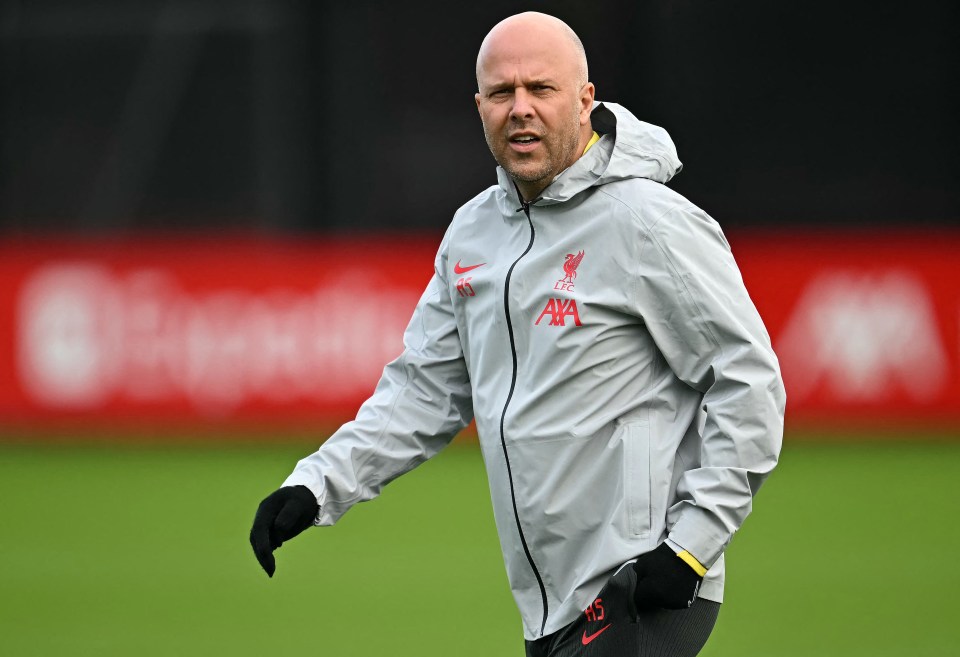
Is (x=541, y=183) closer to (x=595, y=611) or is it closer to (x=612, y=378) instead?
(x=612, y=378)

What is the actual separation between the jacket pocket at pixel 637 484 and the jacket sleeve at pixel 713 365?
67mm

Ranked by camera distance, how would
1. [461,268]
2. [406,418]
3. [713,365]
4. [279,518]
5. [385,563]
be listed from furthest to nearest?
1. [385,563]
2. [406,418]
3. [461,268]
4. [279,518]
5. [713,365]

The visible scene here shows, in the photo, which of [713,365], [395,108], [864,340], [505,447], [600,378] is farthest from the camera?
[395,108]

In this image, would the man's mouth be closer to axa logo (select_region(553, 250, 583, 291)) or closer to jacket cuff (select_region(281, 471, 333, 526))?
axa logo (select_region(553, 250, 583, 291))

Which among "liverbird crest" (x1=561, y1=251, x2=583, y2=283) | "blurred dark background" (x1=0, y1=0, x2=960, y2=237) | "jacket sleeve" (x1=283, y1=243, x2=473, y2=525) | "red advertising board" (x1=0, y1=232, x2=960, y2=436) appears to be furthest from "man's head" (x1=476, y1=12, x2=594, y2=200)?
"blurred dark background" (x1=0, y1=0, x2=960, y2=237)

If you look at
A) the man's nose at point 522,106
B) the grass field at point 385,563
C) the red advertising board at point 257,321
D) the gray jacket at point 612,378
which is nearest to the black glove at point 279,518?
the gray jacket at point 612,378

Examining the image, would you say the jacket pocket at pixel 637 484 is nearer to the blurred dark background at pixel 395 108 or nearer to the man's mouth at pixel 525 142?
the man's mouth at pixel 525 142

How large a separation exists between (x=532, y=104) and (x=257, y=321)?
31.9 feet

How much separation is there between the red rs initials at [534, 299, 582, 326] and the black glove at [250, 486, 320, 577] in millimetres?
759

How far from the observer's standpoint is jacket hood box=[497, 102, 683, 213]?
3.76m

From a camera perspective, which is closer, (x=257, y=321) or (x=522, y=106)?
(x=522, y=106)

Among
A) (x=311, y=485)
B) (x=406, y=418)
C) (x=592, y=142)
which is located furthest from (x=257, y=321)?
(x=592, y=142)

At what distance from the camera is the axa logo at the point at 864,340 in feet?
41.9

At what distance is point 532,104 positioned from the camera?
147 inches
